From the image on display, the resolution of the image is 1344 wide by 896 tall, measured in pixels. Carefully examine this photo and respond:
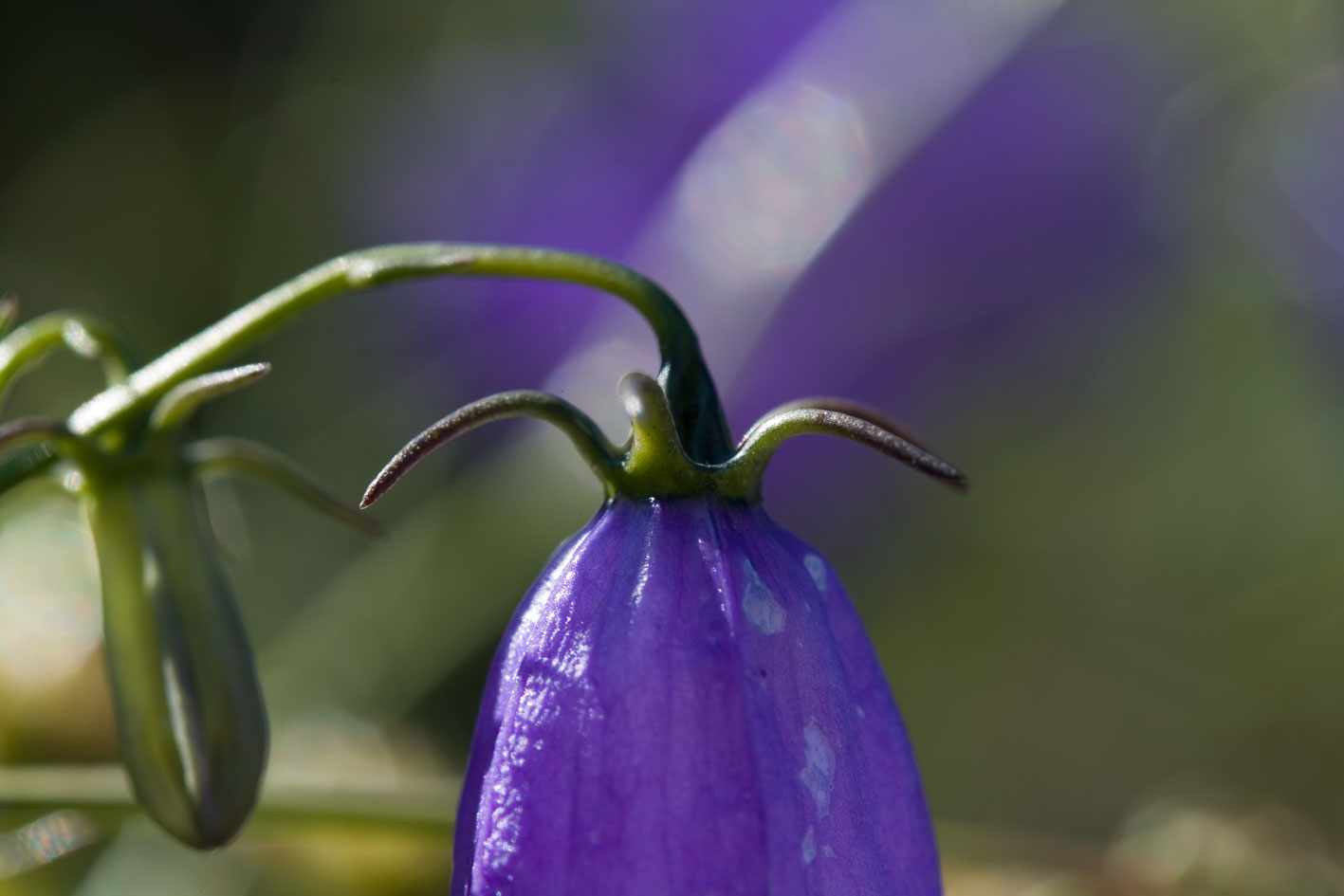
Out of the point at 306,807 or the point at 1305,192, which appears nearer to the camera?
the point at 306,807

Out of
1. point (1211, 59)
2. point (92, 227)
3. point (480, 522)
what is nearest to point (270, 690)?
point (480, 522)

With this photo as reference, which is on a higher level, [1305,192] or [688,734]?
[1305,192]

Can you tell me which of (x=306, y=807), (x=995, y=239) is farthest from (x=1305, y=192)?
(x=306, y=807)

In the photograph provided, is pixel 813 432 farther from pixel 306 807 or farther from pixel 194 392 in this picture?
pixel 306 807

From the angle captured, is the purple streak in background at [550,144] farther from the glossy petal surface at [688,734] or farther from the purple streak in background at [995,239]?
the glossy petal surface at [688,734]

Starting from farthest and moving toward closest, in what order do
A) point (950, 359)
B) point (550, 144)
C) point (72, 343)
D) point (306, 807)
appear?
point (550, 144), point (950, 359), point (306, 807), point (72, 343)

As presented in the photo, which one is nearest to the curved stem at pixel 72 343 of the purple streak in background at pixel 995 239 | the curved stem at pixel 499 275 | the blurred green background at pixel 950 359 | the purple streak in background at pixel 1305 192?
the curved stem at pixel 499 275
